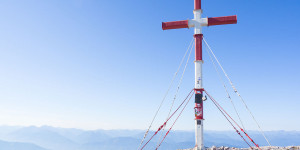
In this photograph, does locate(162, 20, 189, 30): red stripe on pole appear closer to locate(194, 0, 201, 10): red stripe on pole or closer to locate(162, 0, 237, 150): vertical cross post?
locate(162, 0, 237, 150): vertical cross post

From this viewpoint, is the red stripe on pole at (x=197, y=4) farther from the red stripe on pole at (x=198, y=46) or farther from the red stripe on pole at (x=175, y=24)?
the red stripe on pole at (x=198, y=46)

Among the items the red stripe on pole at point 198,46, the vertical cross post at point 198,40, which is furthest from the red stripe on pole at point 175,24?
the red stripe on pole at point 198,46

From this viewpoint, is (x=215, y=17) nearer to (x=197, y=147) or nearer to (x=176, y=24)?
(x=176, y=24)

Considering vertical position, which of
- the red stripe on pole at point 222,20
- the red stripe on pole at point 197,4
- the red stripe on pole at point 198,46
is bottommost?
the red stripe on pole at point 198,46

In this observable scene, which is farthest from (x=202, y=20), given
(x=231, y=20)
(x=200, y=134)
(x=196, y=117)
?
(x=200, y=134)

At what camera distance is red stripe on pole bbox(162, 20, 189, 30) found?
2200 cm

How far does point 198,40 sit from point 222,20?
2870 mm

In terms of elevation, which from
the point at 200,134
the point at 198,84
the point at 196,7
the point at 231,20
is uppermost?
the point at 196,7

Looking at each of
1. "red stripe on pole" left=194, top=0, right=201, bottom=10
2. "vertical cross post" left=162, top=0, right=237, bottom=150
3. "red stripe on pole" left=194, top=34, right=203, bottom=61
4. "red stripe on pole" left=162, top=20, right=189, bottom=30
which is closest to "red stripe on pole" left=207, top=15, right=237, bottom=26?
"vertical cross post" left=162, top=0, right=237, bottom=150

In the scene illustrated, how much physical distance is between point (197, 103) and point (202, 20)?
7981mm

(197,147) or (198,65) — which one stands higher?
(198,65)

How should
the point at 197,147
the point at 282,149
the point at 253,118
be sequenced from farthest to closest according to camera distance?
the point at 282,149, the point at 197,147, the point at 253,118

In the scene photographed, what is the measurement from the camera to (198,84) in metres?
21.0

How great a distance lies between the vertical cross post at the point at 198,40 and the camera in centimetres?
2055
